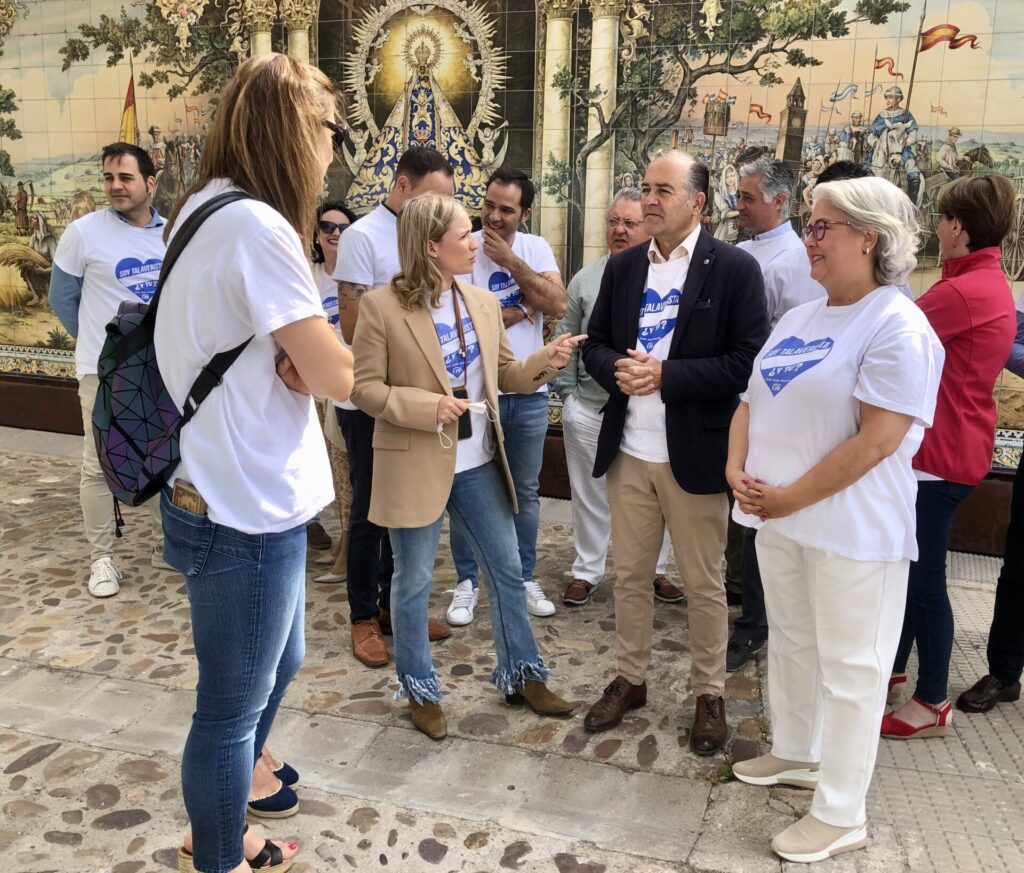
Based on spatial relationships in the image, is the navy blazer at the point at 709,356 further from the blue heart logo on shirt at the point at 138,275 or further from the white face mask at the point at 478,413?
the blue heart logo on shirt at the point at 138,275

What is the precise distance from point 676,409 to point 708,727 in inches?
46.9

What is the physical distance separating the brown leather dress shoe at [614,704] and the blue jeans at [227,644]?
1555 mm

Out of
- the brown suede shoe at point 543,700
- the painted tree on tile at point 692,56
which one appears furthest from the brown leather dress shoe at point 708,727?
the painted tree on tile at point 692,56

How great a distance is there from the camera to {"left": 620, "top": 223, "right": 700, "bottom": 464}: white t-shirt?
3451mm

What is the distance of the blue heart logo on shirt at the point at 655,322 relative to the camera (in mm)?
3473

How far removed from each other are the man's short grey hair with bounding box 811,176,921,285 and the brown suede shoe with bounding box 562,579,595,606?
2586mm

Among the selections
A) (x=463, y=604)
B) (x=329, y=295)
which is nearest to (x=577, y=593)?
(x=463, y=604)

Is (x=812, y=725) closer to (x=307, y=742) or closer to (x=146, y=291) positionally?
(x=307, y=742)

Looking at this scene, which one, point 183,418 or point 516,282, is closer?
point 183,418

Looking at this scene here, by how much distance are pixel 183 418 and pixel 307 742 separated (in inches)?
71.5

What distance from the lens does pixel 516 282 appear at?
4.62 m

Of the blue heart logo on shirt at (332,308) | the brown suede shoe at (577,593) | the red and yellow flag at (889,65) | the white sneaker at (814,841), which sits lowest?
the brown suede shoe at (577,593)

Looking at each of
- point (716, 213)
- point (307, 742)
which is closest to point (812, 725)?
point (307, 742)

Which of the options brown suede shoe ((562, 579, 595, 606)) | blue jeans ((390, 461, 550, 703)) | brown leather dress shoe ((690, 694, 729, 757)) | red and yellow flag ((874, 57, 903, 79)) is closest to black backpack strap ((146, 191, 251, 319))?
blue jeans ((390, 461, 550, 703))
